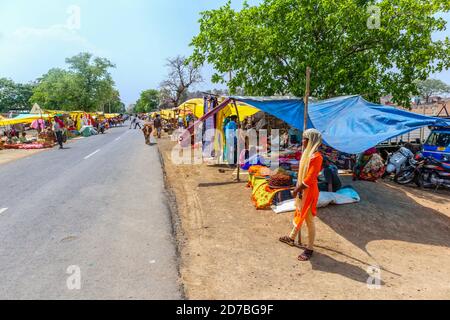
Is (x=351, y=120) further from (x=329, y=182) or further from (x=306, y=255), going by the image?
(x=306, y=255)

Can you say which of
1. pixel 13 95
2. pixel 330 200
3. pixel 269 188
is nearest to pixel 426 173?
pixel 330 200

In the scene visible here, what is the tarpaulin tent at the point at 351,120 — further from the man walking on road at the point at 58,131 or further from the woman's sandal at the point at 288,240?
the man walking on road at the point at 58,131

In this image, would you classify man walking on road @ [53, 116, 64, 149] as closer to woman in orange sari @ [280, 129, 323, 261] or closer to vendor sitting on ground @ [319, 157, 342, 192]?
vendor sitting on ground @ [319, 157, 342, 192]

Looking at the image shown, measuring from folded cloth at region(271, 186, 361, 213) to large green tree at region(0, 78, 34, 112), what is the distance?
289 ft

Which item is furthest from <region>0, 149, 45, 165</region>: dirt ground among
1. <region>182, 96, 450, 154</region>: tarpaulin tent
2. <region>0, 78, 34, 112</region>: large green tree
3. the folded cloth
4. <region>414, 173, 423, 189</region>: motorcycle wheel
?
<region>0, 78, 34, 112</region>: large green tree

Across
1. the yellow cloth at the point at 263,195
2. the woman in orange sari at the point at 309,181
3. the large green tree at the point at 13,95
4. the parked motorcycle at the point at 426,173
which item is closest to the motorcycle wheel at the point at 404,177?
the parked motorcycle at the point at 426,173

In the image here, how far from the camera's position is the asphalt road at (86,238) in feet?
14.0

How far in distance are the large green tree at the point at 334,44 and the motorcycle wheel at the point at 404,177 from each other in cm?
317

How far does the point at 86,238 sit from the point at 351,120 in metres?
6.52

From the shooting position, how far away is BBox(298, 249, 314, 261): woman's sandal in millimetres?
5207

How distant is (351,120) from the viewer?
26.9 ft
